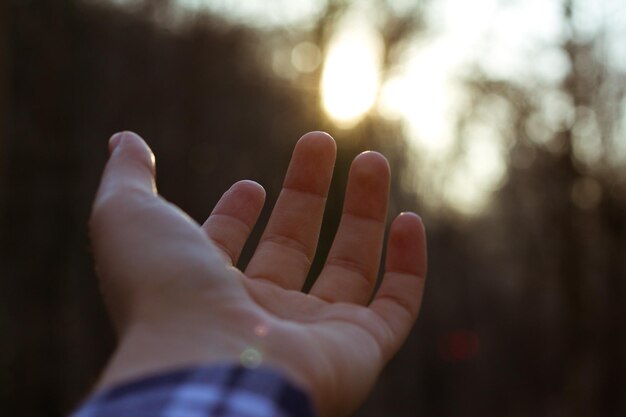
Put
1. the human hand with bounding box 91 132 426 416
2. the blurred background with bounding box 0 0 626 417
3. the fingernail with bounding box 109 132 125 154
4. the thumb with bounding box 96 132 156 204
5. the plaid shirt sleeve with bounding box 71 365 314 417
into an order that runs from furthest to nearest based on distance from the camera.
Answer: the blurred background with bounding box 0 0 626 417 < the fingernail with bounding box 109 132 125 154 < the thumb with bounding box 96 132 156 204 < the human hand with bounding box 91 132 426 416 < the plaid shirt sleeve with bounding box 71 365 314 417

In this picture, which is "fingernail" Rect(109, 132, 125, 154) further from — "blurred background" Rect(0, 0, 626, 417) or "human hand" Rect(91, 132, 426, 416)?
"blurred background" Rect(0, 0, 626, 417)

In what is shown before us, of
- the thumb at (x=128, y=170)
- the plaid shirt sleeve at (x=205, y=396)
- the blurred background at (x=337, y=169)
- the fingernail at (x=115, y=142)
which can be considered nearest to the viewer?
the plaid shirt sleeve at (x=205, y=396)

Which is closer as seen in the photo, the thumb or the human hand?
the human hand

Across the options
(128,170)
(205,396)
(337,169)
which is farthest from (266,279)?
(337,169)

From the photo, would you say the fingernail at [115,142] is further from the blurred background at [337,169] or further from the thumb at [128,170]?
the blurred background at [337,169]

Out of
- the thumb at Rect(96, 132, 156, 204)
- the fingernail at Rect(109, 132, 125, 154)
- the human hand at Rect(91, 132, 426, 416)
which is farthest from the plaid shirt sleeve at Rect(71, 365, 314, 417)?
the fingernail at Rect(109, 132, 125, 154)

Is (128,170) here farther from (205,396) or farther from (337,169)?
(337,169)

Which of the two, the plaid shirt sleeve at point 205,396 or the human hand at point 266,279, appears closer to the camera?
the plaid shirt sleeve at point 205,396

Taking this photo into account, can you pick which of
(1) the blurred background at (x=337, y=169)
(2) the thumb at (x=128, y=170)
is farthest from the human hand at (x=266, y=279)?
(1) the blurred background at (x=337, y=169)
